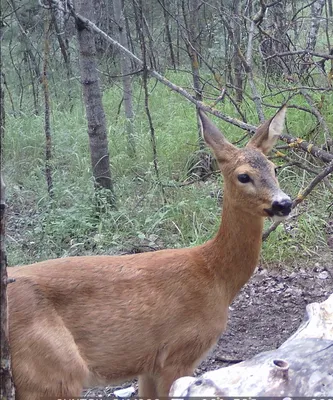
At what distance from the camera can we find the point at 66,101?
416 inches

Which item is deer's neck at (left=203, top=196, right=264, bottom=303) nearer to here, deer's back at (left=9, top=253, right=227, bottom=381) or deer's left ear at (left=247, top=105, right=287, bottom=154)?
deer's back at (left=9, top=253, right=227, bottom=381)

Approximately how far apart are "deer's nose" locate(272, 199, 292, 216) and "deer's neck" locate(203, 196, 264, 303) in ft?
0.67

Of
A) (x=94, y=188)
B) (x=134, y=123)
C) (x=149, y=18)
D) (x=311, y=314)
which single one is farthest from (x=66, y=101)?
(x=311, y=314)

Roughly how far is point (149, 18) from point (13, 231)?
311 inches

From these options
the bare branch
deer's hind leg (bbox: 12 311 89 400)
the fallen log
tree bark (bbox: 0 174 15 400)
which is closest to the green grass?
the bare branch

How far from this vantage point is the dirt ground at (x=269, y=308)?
14.6 ft

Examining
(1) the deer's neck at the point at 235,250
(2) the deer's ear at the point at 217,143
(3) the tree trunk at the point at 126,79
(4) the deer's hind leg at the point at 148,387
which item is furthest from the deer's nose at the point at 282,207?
(3) the tree trunk at the point at 126,79

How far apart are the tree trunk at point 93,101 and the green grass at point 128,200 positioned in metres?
0.27

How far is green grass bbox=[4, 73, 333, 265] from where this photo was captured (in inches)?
225

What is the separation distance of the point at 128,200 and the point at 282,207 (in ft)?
10.9

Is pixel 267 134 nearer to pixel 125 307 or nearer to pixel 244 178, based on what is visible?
pixel 244 178

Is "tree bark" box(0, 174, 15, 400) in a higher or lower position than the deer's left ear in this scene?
lower

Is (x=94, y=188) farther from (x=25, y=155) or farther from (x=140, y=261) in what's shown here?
(x=140, y=261)

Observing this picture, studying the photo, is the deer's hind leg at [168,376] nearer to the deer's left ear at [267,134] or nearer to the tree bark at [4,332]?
the tree bark at [4,332]
